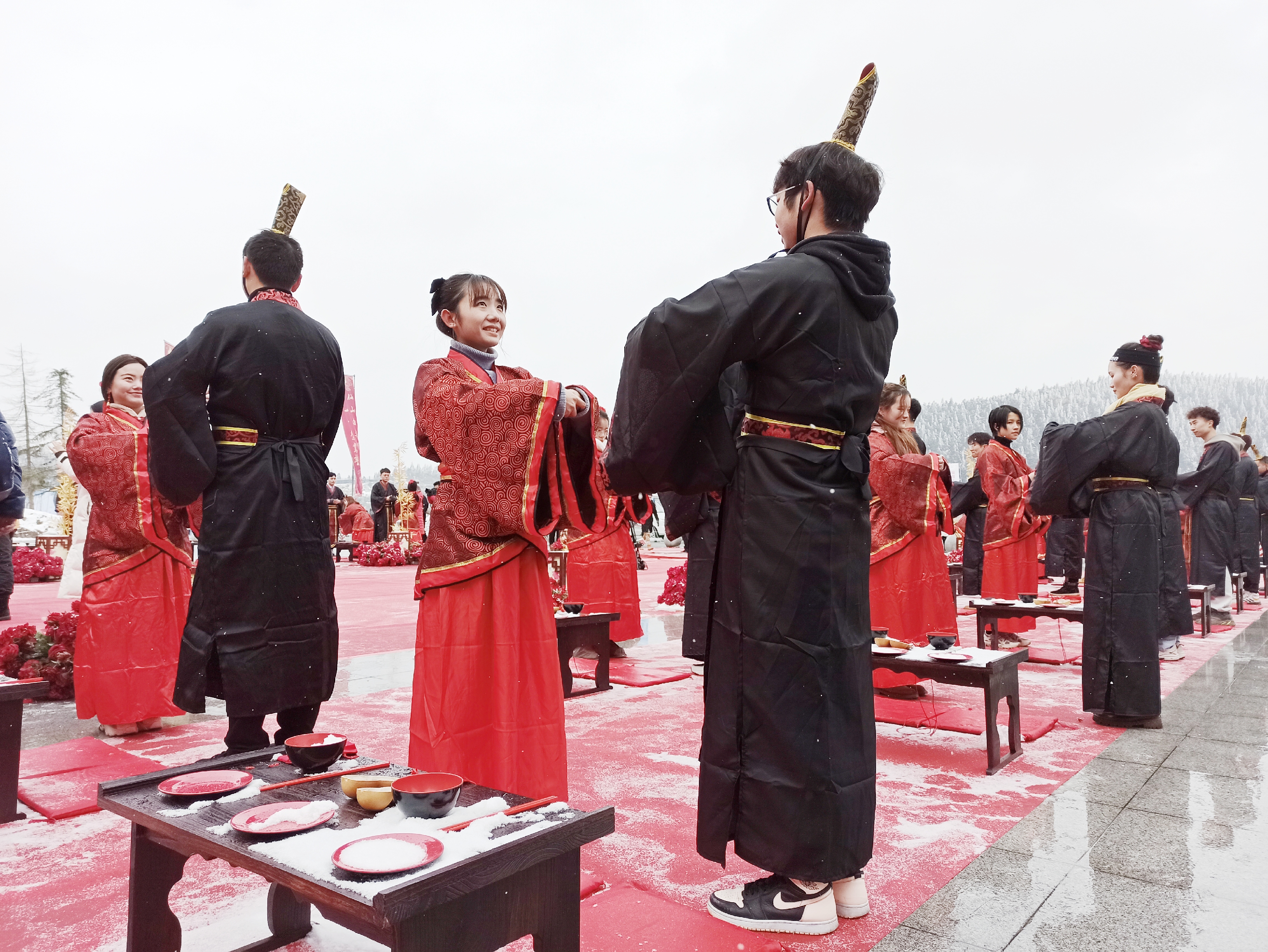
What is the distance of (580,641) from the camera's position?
514 cm

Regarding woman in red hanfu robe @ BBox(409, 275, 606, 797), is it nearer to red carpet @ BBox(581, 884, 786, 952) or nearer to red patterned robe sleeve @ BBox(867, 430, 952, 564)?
red carpet @ BBox(581, 884, 786, 952)

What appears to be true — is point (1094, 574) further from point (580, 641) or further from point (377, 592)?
point (377, 592)

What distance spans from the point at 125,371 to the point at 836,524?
3850mm

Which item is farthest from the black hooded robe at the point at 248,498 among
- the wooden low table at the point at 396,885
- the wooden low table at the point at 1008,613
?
the wooden low table at the point at 1008,613

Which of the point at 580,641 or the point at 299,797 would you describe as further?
the point at 580,641

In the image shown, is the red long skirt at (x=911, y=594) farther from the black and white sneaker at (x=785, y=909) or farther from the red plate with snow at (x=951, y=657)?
the black and white sneaker at (x=785, y=909)

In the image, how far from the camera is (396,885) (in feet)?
3.99

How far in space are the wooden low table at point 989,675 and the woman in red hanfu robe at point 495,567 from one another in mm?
1799

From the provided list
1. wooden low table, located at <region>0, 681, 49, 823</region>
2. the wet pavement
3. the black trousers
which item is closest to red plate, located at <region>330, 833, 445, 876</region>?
the wet pavement

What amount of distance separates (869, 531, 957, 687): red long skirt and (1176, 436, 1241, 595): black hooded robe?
5.32 metres

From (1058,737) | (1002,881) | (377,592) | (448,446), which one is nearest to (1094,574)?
(1058,737)

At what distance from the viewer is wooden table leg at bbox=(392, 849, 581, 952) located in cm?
127

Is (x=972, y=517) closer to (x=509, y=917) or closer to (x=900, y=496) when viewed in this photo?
(x=900, y=496)

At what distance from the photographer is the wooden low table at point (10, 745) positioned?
285 centimetres
